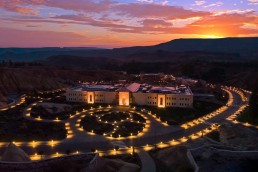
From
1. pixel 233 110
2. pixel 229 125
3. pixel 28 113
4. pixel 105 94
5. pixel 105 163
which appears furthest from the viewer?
pixel 105 94

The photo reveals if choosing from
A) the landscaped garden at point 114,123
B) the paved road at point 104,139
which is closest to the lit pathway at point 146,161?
the paved road at point 104,139

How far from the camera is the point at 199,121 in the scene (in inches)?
2603

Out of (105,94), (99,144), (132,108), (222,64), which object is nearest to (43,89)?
(105,94)

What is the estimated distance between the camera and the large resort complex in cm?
7944

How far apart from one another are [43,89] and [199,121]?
Result: 65532 mm

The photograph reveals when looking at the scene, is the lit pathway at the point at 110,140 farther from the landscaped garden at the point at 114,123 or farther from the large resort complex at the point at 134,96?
the large resort complex at the point at 134,96

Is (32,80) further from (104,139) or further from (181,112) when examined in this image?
(104,139)

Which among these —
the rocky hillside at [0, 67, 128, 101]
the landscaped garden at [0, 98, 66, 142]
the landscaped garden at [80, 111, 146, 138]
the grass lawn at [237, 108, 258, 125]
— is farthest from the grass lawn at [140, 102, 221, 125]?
the rocky hillside at [0, 67, 128, 101]

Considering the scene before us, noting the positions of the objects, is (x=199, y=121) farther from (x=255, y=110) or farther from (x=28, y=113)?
(x=28, y=113)

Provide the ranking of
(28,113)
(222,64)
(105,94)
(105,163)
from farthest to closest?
1. (222,64)
2. (105,94)
3. (28,113)
4. (105,163)

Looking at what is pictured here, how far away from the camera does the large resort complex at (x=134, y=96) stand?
79.4m

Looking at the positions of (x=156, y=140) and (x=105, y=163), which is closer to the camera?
(x=105, y=163)

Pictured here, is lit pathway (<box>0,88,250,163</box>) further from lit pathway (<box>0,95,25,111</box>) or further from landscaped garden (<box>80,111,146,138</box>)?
lit pathway (<box>0,95,25,111</box>)

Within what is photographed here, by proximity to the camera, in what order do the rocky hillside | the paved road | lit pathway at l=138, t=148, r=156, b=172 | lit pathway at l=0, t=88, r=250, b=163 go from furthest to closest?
the rocky hillside, the paved road, lit pathway at l=0, t=88, r=250, b=163, lit pathway at l=138, t=148, r=156, b=172
